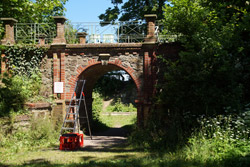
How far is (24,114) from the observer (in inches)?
395

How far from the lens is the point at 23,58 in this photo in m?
11.2

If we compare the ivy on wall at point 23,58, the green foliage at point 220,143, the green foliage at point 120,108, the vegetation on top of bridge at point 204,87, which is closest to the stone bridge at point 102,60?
the ivy on wall at point 23,58

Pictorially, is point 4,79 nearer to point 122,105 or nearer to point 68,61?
point 68,61

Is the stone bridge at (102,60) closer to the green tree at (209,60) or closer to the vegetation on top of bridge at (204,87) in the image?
the vegetation on top of bridge at (204,87)

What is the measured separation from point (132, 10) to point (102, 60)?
11194mm

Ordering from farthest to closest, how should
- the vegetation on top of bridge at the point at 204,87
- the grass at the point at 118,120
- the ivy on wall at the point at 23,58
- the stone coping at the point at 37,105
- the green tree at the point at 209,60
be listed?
the grass at the point at 118,120 → the ivy on wall at the point at 23,58 → the stone coping at the point at 37,105 → the green tree at the point at 209,60 → the vegetation on top of bridge at the point at 204,87

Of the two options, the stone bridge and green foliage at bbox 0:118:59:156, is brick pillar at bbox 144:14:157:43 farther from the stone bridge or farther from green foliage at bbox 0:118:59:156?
green foliage at bbox 0:118:59:156

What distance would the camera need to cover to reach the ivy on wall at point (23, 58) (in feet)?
36.4

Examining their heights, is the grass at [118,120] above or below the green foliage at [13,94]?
below

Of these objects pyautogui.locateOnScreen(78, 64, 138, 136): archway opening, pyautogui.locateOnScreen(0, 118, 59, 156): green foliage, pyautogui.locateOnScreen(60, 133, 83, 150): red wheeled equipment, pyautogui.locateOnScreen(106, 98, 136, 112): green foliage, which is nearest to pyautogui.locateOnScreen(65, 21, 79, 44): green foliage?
pyautogui.locateOnScreen(78, 64, 138, 136): archway opening

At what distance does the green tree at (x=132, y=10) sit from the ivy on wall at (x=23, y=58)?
1017 centimetres

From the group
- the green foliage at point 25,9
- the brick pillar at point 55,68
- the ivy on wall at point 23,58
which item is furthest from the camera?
the green foliage at point 25,9

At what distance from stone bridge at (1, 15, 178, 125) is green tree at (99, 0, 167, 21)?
904 cm

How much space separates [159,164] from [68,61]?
670 centimetres
